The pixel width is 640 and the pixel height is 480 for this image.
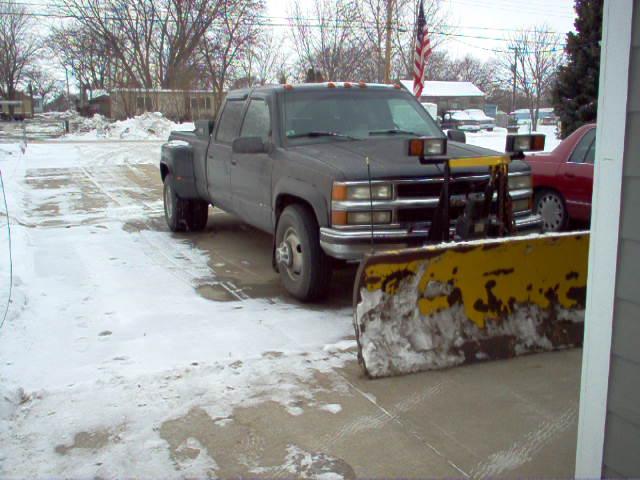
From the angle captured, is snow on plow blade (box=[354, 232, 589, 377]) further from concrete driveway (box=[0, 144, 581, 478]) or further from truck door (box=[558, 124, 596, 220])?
truck door (box=[558, 124, 596, 220])

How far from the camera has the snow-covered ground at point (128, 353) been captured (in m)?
3.44

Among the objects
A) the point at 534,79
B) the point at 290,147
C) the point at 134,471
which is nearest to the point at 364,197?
the point at 290,147

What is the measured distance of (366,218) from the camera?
5.28 m

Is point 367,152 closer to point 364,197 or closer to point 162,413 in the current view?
point 364,197

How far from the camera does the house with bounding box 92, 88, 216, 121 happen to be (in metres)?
51.6

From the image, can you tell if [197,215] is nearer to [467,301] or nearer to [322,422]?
[467,301]

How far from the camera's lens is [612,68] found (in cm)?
230

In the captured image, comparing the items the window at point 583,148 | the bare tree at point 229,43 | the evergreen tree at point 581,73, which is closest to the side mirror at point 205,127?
the window at point 583,148

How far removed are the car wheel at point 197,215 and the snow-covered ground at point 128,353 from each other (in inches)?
35.9

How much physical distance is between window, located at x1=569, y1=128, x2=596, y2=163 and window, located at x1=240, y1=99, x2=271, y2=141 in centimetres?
398

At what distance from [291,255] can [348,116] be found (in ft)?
5.20

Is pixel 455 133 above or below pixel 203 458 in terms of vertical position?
above

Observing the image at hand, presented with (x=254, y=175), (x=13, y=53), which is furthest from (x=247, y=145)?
(x=13, y=53)

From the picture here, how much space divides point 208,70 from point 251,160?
149ft
